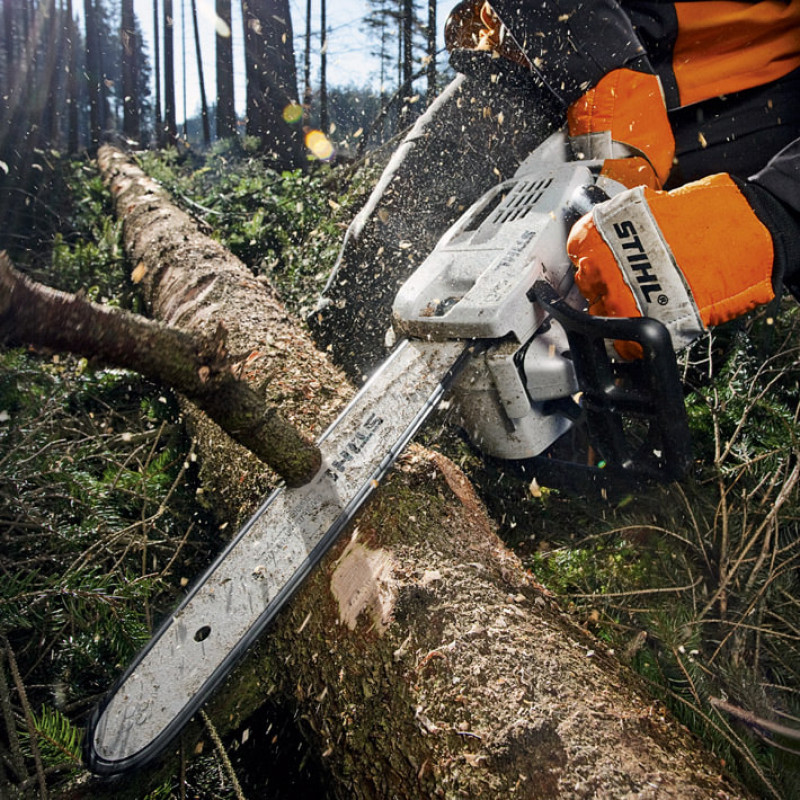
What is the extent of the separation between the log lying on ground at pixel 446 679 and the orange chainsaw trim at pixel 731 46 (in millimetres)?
1786

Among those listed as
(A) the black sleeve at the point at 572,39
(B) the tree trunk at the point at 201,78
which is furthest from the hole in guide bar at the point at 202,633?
(B) the tree trunk at the point at 201,78

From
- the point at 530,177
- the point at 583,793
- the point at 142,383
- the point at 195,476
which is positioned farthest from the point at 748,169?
the point at 142,383

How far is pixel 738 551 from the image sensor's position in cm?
163

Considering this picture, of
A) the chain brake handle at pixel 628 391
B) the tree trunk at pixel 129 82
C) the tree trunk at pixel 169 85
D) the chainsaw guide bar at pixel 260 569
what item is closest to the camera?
the chainsaw guide bar at pixel 260 569

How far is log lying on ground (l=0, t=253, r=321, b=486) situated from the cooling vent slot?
Answer: 3.23 ft

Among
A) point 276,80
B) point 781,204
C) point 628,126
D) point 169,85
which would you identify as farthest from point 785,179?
point 169,85

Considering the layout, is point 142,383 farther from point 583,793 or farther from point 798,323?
point 798,323

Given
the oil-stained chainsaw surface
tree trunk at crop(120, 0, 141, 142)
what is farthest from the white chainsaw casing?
tree trunk at crop(120, 0, 141, 142)

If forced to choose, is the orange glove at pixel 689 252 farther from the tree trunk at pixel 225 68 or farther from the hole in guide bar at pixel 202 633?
the tree trunk at pixel 225 68

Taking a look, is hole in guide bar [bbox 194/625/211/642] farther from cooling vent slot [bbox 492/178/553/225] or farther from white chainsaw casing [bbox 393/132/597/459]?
cooling vent slot [bbox 492/178/553/225]

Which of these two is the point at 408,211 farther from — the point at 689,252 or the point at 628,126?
the point at 689,252

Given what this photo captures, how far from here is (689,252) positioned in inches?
51.6

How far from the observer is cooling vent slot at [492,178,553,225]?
1.68 metres

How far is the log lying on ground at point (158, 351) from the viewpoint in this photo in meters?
0.80
